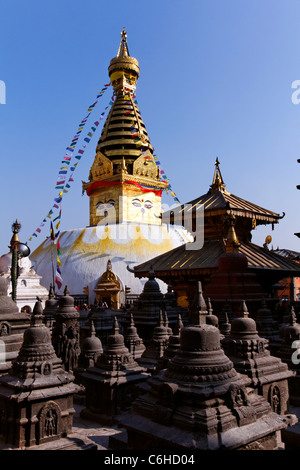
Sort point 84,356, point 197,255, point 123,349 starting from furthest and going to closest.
Answer: 1. point 197,255
2. point 84,356
3. point 123,349

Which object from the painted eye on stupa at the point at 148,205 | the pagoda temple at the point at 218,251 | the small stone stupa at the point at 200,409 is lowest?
the small stone stupa at the point at 200,409

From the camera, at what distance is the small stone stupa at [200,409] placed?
12.9 feet

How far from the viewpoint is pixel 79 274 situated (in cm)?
2427

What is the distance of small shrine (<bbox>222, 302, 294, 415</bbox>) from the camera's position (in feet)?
20.0

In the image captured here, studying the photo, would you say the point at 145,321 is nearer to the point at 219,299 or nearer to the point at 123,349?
the point at 219,299

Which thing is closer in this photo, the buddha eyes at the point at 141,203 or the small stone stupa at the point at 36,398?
the small stone stupa at the point at 36,398

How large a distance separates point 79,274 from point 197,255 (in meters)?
11.6

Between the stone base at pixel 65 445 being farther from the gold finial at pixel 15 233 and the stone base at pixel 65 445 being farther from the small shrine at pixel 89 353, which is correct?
the gold finial at pixel 15 233

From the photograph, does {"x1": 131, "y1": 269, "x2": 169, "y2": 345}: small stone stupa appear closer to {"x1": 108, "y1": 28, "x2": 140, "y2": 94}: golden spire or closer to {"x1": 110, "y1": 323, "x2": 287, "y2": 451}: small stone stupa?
{"x1": 110, "y1": 323, "x2": 287, "y2": 451}: small stone stupa

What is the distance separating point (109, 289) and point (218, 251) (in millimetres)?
9935

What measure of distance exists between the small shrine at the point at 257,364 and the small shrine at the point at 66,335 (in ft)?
14.5

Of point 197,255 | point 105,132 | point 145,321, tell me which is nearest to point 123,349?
point 145,321

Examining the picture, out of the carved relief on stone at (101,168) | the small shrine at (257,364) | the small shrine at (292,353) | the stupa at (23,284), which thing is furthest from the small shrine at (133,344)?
the carved relief on stone at (101,168)

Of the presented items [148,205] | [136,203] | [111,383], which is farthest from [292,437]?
[148,205]
